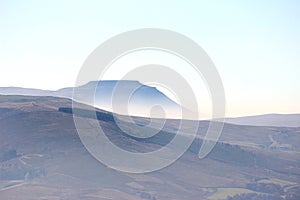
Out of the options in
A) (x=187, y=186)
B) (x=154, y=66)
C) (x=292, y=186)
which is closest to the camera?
(x=154, y=66)

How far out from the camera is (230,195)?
170 meters

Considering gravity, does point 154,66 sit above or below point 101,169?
above

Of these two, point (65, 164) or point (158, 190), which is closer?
point (158, 190)

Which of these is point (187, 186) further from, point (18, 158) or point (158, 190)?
point (18, 158)

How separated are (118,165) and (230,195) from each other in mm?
50048

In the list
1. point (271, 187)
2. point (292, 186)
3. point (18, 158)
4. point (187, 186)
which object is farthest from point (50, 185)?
point (292, 186)

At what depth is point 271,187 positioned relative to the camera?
19038 centimetres

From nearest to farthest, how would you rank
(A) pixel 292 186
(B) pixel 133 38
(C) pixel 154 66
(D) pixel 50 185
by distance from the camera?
(B) pixel 133 38 < (C) pixel 154 66 < (D) pixel 50 185 < (A) pixel 292 186

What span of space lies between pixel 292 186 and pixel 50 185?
10503cm

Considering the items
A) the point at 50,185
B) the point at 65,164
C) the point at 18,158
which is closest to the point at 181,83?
the point at 50,185

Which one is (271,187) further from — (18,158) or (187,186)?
(18,158)

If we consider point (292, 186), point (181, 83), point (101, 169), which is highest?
point (181, 83)

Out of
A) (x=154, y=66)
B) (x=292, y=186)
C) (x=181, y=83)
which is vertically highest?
(x=154, y=66)

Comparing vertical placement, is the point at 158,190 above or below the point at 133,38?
below
